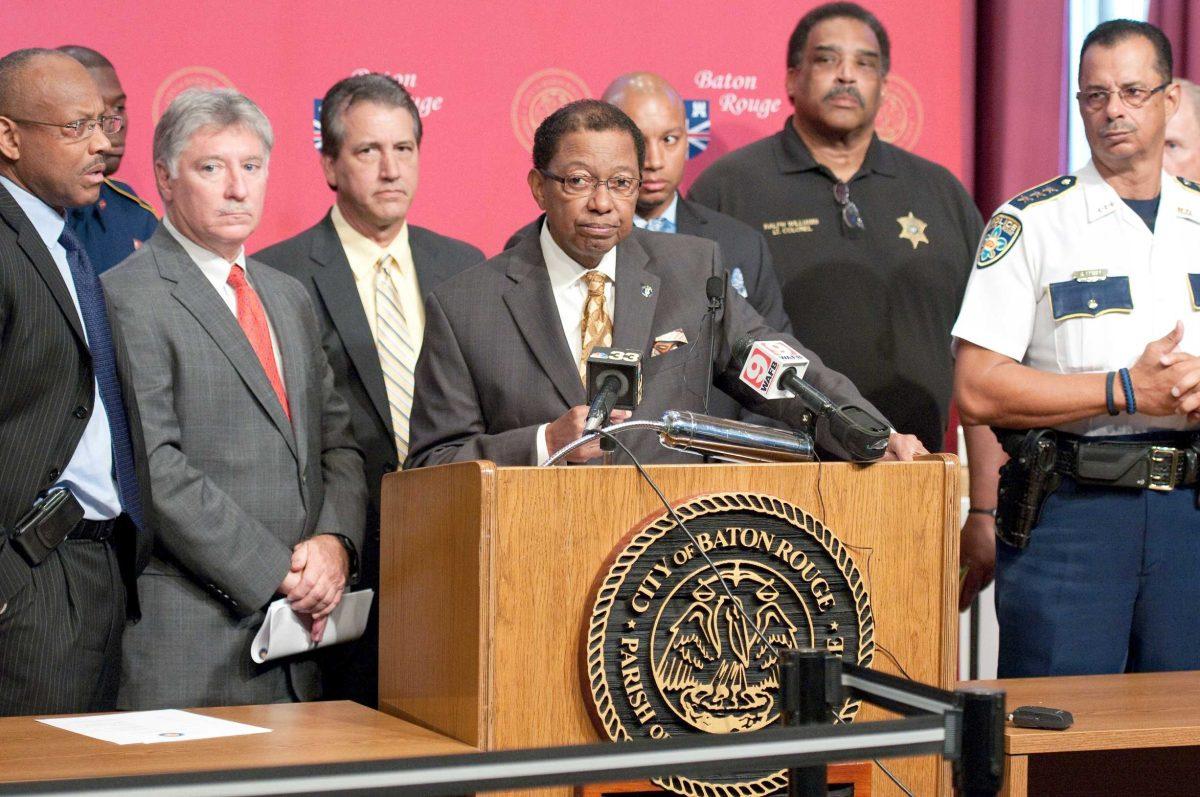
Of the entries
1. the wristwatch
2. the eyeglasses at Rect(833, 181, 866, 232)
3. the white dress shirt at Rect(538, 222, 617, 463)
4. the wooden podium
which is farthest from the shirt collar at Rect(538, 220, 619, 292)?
the eyeglasses at Rect(833, 181, 866, 232)

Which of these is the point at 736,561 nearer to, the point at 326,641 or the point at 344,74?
the point at 326,641

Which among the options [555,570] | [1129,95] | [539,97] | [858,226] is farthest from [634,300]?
[539,97]

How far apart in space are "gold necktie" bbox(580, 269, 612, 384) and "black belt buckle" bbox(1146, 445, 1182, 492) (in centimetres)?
121

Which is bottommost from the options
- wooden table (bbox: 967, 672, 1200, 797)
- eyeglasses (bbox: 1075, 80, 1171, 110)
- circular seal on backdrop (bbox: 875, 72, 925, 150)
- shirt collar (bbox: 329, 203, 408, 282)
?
wooden table (bbox: 967, 672, 1200, 797)

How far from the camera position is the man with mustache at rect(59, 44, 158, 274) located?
145 inches

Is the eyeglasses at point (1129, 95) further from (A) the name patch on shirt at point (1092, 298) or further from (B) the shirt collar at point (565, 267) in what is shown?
(B) the shirt collar at point (565, 267)

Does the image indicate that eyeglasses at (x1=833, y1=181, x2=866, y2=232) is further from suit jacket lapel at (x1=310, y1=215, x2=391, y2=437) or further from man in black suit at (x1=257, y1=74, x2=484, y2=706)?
suit jacket lapel at (x1=310, y1=215, x2=391, y2=437)

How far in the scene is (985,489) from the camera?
3.67m

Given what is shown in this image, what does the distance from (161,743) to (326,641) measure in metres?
0.95

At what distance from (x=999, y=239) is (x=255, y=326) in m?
1.67

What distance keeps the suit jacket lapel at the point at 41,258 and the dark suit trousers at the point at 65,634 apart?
0.42 m

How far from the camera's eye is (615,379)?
2.05 m

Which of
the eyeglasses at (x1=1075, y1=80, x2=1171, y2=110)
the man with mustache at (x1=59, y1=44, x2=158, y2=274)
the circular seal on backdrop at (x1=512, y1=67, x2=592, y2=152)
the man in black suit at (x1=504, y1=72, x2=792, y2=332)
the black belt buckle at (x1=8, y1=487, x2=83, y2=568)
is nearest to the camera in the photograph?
the black belt buckle at (x1=8, y1=487, x2=83, y2=568)

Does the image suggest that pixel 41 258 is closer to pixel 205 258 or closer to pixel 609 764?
pixel 205 258
